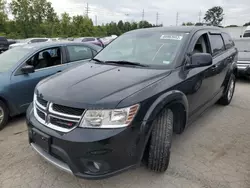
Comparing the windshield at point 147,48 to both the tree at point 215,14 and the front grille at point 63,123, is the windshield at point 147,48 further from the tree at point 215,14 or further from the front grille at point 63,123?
the tree at point 215,14

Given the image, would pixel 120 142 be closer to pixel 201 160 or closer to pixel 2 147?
pixel 201 160

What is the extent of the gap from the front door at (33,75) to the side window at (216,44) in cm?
293

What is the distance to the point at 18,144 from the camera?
10.7 ft

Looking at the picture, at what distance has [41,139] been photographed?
2.20m

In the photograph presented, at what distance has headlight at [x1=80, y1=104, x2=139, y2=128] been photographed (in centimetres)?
196

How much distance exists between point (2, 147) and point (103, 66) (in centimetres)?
190

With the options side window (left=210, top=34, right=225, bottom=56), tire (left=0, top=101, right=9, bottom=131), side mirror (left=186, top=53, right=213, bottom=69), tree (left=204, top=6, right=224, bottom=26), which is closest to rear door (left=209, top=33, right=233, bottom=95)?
side window (left=210, top=34, right=225, bottom=56)

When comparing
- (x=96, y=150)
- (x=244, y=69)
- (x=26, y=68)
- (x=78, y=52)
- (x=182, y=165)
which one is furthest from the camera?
Result: (x=244, y=69)

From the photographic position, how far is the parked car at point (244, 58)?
720 cm

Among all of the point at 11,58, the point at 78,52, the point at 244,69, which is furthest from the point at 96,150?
the point at 244,69

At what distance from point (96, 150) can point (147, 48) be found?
68.7 inches

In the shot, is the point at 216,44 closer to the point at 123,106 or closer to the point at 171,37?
the point at 171,37

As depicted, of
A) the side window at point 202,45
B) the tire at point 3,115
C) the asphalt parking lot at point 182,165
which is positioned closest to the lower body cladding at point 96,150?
the asphalt parking lot at point 182,165

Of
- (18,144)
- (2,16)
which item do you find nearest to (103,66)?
(18,144)
